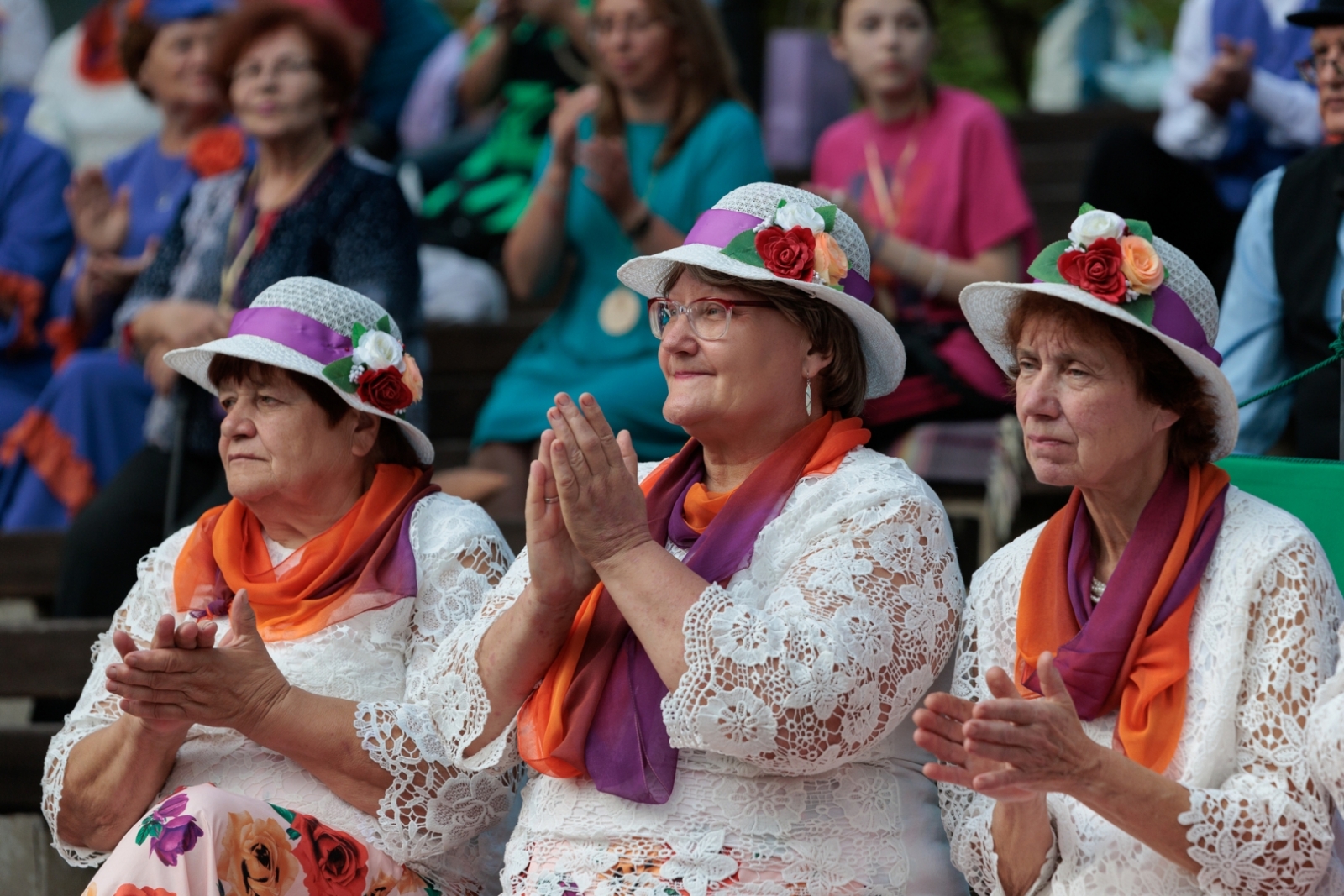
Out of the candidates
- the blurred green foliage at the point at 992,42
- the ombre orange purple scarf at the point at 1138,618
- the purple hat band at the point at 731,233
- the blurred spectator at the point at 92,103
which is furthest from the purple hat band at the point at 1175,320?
the blurred green foliage at the point at 992,42

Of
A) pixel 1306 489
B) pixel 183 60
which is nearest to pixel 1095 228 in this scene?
pixel 1306 489

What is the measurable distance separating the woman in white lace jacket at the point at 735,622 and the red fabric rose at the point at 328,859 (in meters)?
0.27

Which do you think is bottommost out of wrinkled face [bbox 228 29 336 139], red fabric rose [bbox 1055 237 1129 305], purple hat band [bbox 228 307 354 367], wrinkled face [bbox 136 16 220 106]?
wrinkled face [bbox 136 16 220 106]

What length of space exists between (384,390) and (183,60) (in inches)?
119

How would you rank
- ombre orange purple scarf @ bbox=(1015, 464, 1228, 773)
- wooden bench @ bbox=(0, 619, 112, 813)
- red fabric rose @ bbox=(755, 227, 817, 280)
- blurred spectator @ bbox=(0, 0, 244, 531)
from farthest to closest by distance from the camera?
blurred spectator @ bbox=(0, 0, 244, 531) < wooden bench @ bbox=(0, 619, 112, 813) < red fabric rose @ bbox=(755, 227, 817, 280) < ombre orange purple scarf @ bbox=(1015, 464, 1228, 773)

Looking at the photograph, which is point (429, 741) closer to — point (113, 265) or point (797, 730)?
point (797, 730)

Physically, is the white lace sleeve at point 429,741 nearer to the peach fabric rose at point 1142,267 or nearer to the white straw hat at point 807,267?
the white straw hat at point 807,267

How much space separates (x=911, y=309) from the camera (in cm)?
493

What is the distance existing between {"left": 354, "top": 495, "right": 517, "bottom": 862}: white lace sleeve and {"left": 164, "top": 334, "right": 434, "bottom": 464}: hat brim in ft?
0.96

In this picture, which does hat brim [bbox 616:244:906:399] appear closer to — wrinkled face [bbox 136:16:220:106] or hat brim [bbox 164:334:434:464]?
hat brim [bbox 164:334:434:464]

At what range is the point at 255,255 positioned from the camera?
4.73m

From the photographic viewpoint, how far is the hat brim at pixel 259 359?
3.33 m

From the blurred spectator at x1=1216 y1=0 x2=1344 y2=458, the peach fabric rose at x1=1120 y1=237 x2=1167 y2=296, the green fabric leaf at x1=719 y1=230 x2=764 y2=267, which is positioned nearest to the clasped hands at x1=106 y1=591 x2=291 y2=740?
the green fabric leaf at x1=719 y1=230 x2=764 y2=267

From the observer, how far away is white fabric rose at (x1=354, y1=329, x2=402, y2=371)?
135 inches
